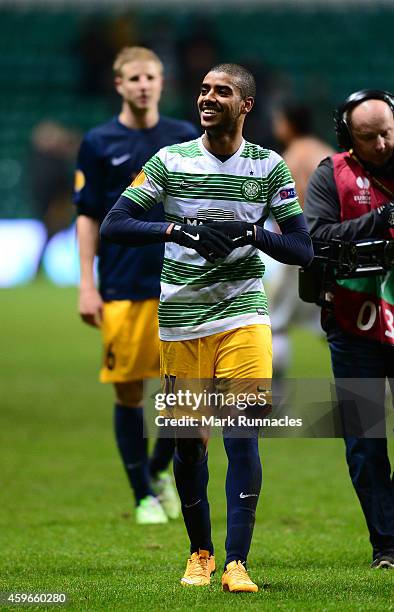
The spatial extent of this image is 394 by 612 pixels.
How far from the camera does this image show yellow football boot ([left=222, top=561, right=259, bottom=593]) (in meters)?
5.07

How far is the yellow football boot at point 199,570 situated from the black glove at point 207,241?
1.29 metres

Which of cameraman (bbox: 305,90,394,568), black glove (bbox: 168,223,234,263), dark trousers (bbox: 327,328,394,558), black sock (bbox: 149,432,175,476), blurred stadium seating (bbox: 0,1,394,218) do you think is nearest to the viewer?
black glove (bbox: 168,223,234,263)

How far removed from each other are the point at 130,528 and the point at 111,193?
1877 mm

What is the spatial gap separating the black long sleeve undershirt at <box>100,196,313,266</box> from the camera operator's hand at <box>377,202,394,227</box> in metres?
0.58

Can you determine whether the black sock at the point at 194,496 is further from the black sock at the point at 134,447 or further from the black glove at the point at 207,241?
the black sock at the point at 134,447

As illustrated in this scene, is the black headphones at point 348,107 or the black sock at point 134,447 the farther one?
the black sock at point 134,447

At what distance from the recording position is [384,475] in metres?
5.99

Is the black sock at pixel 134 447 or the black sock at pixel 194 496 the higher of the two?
the black sock at pixel 194 496

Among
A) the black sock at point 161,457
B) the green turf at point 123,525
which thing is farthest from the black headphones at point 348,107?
the black sock at point 161,457

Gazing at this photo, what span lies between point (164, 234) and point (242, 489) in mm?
1047

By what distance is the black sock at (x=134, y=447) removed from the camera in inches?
297

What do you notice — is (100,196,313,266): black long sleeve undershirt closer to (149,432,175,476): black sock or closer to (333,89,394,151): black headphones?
(333,89,394,151): black headphones

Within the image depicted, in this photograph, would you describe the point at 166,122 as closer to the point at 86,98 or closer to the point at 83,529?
the point at 83,529

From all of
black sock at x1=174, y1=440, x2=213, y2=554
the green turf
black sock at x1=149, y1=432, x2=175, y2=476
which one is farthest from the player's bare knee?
black sock at x1=174, y1=440, x2=213, y2=554
